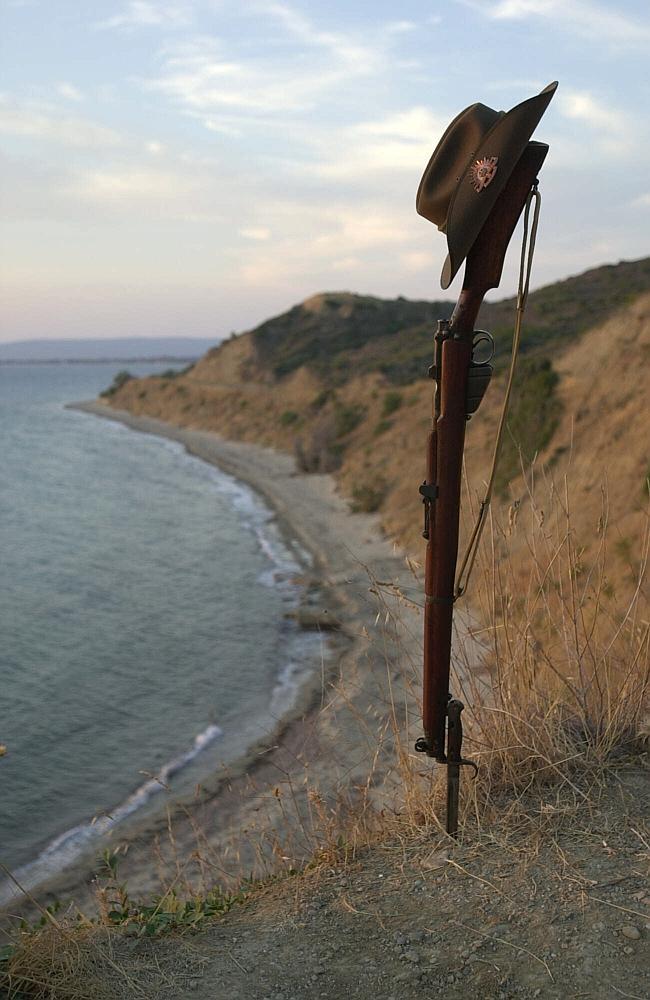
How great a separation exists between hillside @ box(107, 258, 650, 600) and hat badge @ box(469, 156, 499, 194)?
1.03 metres

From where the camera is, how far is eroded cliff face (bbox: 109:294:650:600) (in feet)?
35.0

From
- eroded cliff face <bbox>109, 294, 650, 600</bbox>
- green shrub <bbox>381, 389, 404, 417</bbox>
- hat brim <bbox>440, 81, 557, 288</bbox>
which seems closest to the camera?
hat brim <bbox>440, 81, 557, 288</bbox>

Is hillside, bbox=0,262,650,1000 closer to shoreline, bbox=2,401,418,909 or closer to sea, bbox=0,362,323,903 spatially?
shoreline, bbox=2,401,418,909

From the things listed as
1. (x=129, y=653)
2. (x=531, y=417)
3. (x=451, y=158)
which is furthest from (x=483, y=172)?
(x=531, y=417)

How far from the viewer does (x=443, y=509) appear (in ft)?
9.83

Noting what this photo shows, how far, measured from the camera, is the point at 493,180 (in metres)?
2.76

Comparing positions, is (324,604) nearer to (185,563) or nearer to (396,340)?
(185,563)

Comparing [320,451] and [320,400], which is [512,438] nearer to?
[320,451]

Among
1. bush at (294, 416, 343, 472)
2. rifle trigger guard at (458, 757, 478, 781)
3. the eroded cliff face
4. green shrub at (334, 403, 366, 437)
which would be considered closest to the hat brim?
the eroded cliff face

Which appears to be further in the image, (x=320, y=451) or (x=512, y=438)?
(x=320, y=451)

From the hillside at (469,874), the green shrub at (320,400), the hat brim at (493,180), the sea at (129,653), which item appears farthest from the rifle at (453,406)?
the green shrub at (320,400)

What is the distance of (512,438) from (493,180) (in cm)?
733

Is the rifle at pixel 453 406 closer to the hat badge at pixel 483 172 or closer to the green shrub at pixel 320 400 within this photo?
the hat badge at pixel 483 172

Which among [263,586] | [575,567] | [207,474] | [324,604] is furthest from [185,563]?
[575,567]
